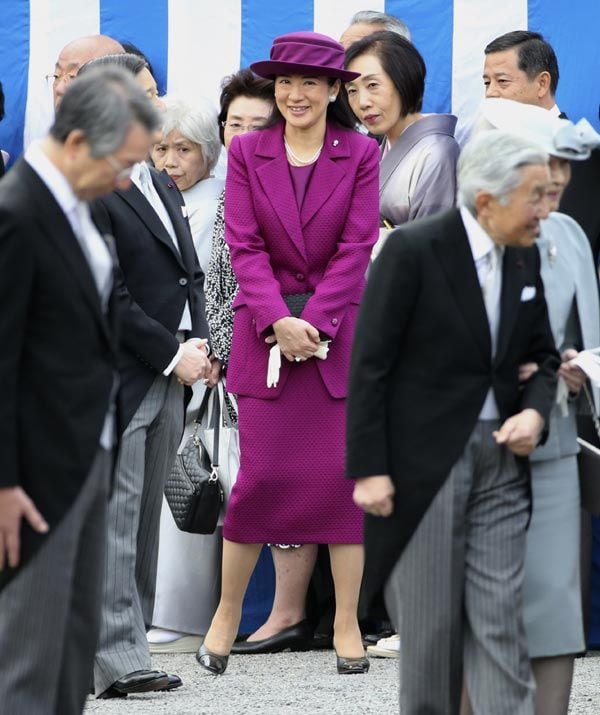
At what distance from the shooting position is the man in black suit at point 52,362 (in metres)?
3.21

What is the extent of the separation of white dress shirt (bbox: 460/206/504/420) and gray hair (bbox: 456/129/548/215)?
0.05 metres

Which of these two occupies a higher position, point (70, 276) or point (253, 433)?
point (70, 276)

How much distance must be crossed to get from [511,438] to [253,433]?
209 cm

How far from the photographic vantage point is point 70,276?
3.29 metres

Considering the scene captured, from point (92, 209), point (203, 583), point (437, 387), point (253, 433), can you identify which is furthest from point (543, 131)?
point (203, 583)

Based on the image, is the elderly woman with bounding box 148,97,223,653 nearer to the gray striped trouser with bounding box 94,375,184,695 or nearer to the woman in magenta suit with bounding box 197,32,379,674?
the woman in magenta suit with bounding box 197,32,379,674

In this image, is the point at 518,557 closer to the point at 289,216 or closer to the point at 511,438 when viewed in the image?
the point at 511,438

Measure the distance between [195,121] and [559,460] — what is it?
2788 mm

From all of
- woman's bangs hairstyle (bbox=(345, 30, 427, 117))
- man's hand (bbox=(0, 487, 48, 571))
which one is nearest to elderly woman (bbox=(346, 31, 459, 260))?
woman's bangs hairstyle (bbox=(345, 30, 427, 117))

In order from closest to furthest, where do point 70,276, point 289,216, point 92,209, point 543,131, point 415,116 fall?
point 70,276
point 543,131
point 92,209
point 289,216
point 415,116

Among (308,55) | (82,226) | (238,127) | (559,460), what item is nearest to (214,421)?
(238,127)

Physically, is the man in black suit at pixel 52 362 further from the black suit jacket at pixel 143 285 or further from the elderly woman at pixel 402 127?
the elderly woman at pixel 402 127

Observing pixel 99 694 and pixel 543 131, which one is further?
pixel 99 694

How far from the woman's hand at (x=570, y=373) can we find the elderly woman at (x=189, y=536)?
242 cm
